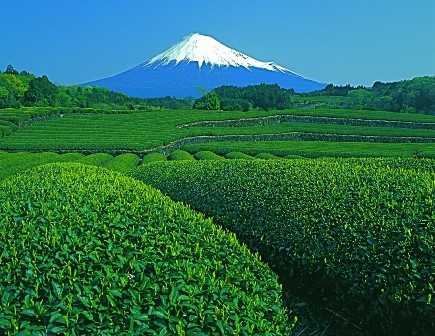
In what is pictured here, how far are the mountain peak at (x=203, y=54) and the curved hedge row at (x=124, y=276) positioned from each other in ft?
564

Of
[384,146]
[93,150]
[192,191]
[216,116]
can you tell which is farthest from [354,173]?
[216,116]

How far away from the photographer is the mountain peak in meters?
178

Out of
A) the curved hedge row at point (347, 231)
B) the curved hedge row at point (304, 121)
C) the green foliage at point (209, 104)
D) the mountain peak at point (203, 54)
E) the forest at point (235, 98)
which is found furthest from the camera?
the mountain peak at point (203, 54)

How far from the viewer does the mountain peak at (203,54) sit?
178m

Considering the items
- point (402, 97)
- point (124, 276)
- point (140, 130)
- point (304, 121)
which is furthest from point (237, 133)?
point (124, 276)

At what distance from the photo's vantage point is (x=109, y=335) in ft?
12.5

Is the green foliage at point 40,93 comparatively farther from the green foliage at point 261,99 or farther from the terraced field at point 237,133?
the green foliage at point 261,99

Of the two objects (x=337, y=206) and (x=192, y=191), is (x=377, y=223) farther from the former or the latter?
(x=192, y=191)

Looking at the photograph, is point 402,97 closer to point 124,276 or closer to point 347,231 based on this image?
point 347,231

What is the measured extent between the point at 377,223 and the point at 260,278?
2.24 m

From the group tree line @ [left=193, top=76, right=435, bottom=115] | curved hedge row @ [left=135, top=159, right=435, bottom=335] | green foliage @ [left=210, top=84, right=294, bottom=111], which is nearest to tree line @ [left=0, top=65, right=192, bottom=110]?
tree line @ [left=193, top=76, right=435, bottom=115]

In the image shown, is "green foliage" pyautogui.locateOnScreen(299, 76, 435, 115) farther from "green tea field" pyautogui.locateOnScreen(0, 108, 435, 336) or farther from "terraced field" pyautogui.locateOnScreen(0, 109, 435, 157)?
"green tea field" pyautogui.locateOnScreen(0, 108, 435, 336)

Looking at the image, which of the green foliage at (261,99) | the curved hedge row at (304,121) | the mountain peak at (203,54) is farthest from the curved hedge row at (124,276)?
the mountain peak at (203,54)

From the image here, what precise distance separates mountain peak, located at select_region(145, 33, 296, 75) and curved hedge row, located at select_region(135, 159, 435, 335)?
16874 centimetres
